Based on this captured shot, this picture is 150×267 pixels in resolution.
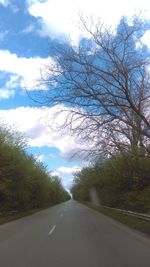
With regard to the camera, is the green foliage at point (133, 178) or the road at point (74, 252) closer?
the road at point (74, 252)

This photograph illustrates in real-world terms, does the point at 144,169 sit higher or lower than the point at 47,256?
higher

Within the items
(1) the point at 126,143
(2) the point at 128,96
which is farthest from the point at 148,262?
(1) the point at 126,143

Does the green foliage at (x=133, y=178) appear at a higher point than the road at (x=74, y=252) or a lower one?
higher

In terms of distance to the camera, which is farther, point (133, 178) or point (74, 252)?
point (133, 178)

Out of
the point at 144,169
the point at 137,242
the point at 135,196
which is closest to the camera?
the point at 137,242

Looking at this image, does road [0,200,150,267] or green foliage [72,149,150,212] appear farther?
green foliage [72,149,150,212]

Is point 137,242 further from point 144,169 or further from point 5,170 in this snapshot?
point 5,170

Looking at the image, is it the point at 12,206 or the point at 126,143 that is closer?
the point at 126,143

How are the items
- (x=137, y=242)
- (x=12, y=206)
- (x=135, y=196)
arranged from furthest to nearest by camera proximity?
(x=12, y=206) < (x=135, y=196) < (x=137, y=242)

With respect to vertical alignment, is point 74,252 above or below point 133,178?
below

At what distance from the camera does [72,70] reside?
22.8m

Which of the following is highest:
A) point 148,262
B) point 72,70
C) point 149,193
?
point 72,70

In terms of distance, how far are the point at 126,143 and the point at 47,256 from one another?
21.0 meters

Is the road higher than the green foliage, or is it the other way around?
the green foliage
